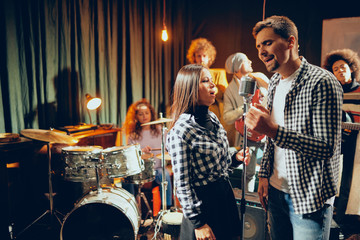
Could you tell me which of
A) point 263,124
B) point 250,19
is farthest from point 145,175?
point 250,19

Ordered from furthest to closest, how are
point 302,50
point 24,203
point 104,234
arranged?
1. point 302,50
2. point 24,203
3. point 104,234

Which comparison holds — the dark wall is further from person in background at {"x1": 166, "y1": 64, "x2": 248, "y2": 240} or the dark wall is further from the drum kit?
person in background at {"x1": 166, "y1": 64, "x2": 248, "y2": 240}

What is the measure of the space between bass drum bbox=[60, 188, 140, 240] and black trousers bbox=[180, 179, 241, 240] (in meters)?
1.16

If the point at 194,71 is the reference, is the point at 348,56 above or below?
above

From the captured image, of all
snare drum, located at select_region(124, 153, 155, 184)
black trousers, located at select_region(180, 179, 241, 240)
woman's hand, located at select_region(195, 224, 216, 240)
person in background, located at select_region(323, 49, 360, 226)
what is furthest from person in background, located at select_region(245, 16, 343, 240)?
person in background, located at select_region(323, 49, 360, 226)

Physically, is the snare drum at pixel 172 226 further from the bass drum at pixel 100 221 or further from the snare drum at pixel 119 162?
the snare drum at pixel 119 162

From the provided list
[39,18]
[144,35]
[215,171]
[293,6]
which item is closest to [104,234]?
[215,171]

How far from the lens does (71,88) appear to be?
3.52 meters

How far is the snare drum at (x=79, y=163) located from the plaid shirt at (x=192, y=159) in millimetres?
1227

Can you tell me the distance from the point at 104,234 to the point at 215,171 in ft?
5.33

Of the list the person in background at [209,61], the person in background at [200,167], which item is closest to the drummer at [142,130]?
the person in background at [209,61]

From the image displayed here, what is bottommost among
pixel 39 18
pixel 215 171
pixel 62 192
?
pixel 62 192

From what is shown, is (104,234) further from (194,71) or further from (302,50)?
(302,50)

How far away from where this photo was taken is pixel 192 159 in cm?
141
